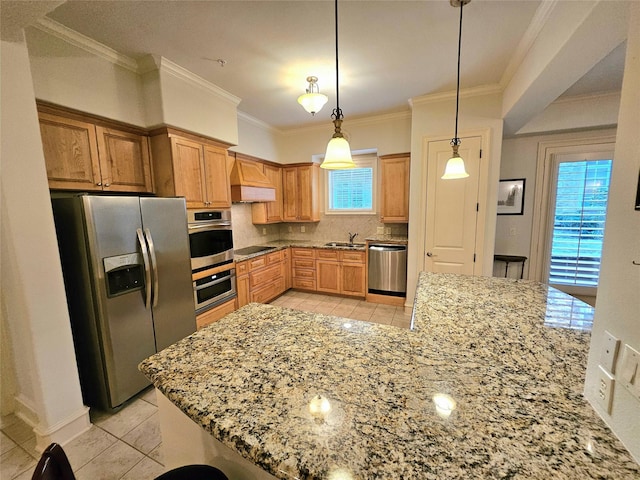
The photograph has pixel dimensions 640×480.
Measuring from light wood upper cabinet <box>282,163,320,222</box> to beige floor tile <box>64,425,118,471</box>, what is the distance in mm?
3520

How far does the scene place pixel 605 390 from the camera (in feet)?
2.23

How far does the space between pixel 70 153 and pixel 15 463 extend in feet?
6.82

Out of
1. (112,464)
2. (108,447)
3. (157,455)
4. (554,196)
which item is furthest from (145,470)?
(554,196)

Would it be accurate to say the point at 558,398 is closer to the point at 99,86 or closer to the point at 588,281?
the point at 99,86

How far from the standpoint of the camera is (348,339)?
1125 mm

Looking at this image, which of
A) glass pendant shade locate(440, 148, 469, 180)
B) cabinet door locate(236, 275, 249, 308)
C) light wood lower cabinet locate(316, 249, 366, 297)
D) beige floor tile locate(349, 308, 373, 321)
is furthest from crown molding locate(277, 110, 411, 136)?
beige floor tile locate(349, 308, 373, 321)

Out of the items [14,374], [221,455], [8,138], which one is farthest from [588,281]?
[14,374]

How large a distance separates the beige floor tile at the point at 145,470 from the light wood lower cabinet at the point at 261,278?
1.87 metres

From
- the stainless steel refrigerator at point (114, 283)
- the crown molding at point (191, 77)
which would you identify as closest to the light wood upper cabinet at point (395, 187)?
the crown molding at point (191, 77)

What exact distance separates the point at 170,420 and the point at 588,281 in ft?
15.8

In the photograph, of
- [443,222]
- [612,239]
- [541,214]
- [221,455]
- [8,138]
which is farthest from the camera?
[541,214]

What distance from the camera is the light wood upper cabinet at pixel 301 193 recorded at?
4547 mm

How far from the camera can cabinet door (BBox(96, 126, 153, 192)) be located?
2.23 metres

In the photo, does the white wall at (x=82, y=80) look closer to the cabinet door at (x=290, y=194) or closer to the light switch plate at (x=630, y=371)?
the cabinet door at (x=290, y=194)
